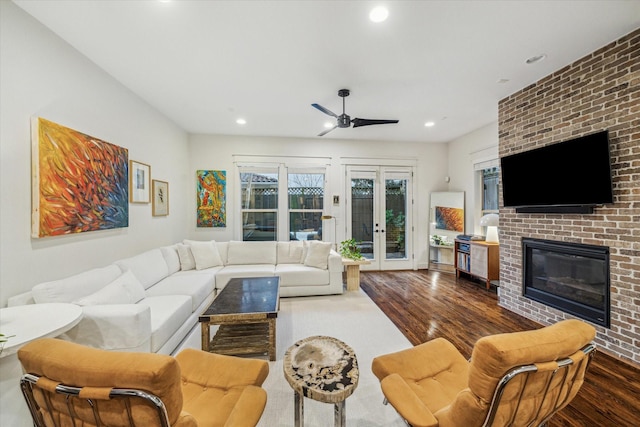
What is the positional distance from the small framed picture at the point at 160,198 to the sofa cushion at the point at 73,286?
149 centimetres

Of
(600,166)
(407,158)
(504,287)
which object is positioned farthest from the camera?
(407,158)

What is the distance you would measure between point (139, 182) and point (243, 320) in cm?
249

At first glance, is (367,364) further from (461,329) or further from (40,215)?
(40,215)

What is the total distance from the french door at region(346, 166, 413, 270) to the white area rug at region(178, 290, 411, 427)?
5.76ft

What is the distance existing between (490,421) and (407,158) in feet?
17.5

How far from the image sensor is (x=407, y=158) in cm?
577

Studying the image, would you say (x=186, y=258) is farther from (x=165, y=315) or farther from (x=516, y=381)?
(x=516, y=381)

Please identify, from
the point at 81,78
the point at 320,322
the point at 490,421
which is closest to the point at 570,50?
the point at 490,421

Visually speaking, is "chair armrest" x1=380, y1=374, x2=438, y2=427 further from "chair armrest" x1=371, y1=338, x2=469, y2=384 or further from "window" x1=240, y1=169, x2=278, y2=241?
"window" x1=240, y1=169, x2=278, y2=241

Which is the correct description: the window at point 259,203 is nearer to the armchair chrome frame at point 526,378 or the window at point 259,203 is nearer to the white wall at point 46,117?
the white wall at point 46,117

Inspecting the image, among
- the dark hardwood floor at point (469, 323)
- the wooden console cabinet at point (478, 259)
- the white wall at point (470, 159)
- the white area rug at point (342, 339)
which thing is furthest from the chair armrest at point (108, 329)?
the white wall at point (470, 159)

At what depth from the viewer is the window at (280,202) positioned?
17.7 feet

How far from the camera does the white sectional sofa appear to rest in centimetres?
190

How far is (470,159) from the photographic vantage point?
5.13 metres
